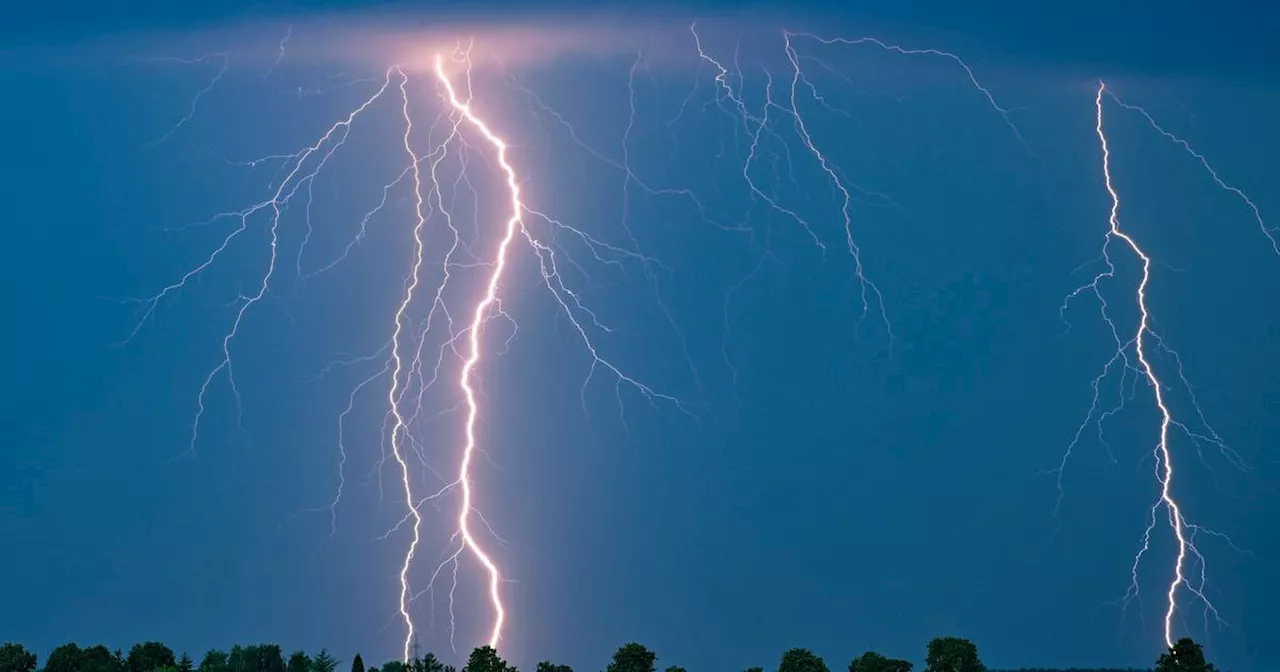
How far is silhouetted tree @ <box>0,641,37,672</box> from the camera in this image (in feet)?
33.9

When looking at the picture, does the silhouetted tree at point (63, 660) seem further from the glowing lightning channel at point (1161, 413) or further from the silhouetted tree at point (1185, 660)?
the glowing lightning channel at point (1161, 413)

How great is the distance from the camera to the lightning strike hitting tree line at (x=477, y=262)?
1084 cm

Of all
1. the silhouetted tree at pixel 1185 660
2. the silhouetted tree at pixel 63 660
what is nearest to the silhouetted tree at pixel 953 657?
the silhouetted tree at pixel 1185 660

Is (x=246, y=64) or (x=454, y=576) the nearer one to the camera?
(x=454, y=576)

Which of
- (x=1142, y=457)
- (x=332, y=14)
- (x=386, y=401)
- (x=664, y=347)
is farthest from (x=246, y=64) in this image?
(x=1142, y=457)

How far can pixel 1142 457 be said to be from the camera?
11.0 meters

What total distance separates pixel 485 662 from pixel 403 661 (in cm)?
92

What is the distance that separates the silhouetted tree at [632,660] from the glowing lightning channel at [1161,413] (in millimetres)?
3584

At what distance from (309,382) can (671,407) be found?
2611 millimetres

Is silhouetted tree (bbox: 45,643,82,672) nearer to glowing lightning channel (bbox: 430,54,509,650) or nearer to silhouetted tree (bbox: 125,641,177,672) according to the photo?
silhouetted tree (bbox: 125,641,177,672)

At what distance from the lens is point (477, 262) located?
11094mm

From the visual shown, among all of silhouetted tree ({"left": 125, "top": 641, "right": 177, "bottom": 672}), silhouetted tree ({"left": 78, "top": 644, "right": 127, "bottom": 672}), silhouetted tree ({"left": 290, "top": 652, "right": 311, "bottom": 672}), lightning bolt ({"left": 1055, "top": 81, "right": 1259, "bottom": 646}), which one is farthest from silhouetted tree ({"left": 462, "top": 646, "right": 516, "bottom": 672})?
lightning bolt ({"left": 1055, "top": 81, "right": 1259, "bottom": 646})

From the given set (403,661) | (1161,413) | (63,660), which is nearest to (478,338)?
(403,661)

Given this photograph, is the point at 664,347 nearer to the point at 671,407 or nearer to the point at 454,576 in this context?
the point at 671,407
